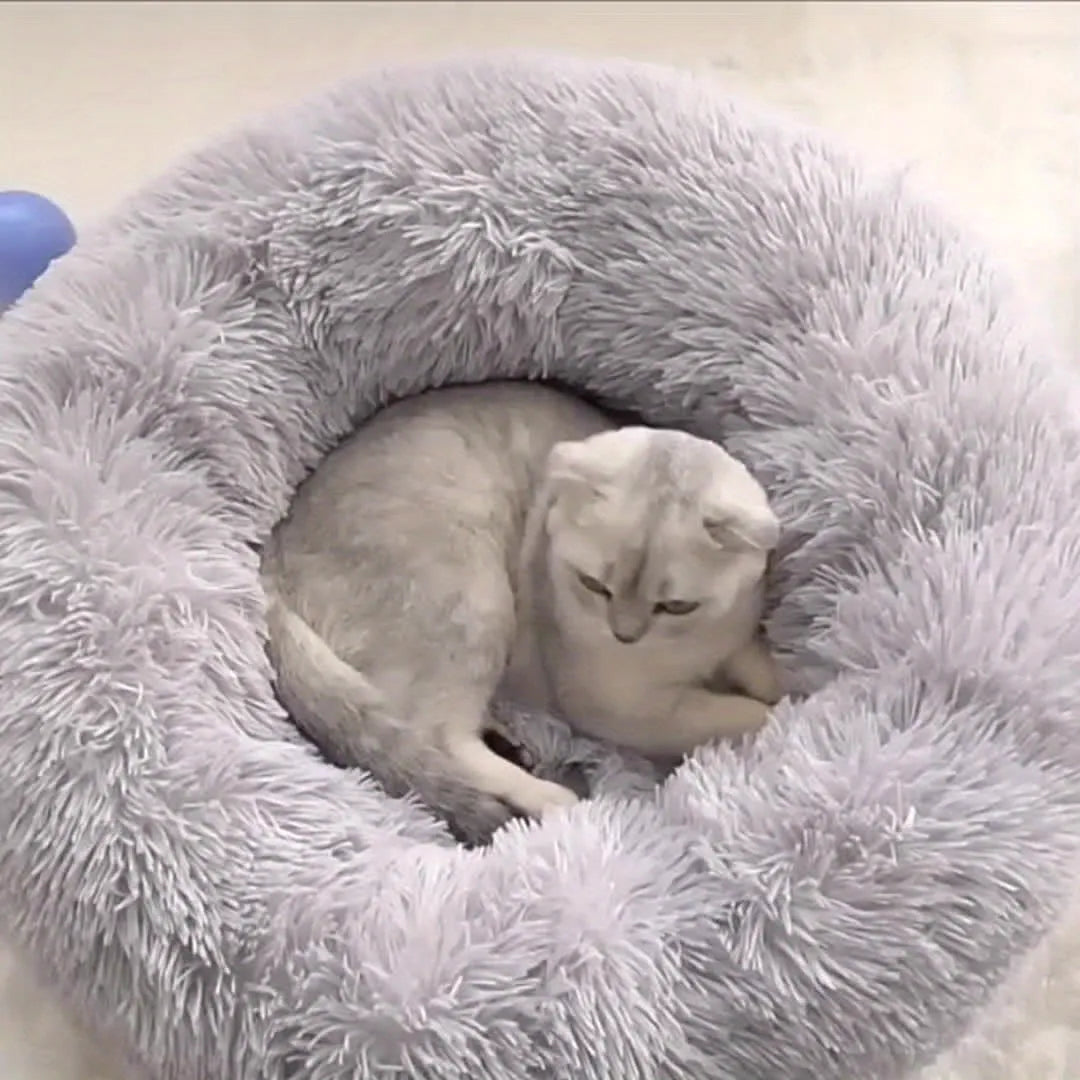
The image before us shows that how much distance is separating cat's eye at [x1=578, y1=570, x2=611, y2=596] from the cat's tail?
153mm

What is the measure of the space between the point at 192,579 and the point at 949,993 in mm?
559

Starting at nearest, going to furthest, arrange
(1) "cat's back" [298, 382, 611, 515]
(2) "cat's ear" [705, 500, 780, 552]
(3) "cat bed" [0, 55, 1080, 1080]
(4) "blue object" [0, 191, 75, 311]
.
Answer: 1. (3) "cat bed" [0, 55, 1080, 1080]
2. (2) "cat's ear" [705, 500, 780, 552]
3. (1) "cat's back" [298, 382, 611, 515]
4. (4) "blue object" [0, 191, 75, 311]

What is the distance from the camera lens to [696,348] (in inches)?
55.1

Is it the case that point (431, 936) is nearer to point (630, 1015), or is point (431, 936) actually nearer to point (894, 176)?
point (630, 1015)

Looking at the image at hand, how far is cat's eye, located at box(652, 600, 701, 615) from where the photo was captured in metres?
1.24

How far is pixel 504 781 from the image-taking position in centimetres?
126

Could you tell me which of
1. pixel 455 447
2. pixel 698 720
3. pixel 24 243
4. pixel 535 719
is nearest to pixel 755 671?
pixel 698 720

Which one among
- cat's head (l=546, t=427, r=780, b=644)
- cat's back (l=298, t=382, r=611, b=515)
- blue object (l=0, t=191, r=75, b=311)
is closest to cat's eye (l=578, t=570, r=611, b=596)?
cat's head (l=546, t=427, r=780, b=644)

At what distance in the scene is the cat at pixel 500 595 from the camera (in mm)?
1230

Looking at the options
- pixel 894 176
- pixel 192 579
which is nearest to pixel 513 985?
pixel 192 579

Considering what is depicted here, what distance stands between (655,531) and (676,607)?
2.4 inches

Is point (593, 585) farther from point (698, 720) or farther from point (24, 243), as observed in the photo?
point (24, 243)

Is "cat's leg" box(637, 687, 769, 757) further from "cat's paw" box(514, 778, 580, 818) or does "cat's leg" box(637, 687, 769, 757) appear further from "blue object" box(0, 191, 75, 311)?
"blue object" box(0, 191, 75, 311)

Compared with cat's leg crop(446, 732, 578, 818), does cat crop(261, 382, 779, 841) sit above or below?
above
